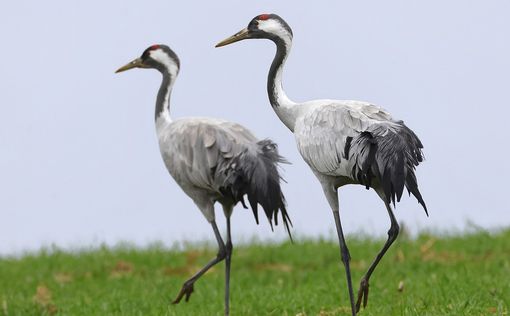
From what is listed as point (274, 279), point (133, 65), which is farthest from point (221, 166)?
point (274, 279)

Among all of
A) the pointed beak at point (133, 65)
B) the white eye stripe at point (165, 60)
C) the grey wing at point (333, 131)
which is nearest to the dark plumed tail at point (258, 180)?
the grey wing at point (333, 131)

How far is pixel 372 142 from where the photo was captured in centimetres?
718

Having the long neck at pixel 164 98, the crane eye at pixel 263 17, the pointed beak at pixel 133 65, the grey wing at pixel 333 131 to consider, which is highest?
the crane eye at pixel 263 17

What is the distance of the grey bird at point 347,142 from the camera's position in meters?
7.07

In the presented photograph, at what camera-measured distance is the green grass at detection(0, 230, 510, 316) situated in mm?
8891

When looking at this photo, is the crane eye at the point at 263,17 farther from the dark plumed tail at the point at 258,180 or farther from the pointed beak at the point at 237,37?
the dark plumed tail at the point at 258,180

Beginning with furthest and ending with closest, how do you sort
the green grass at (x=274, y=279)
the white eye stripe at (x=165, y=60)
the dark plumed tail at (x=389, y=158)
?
the white eye stripe at (x=165, y=60), the green grass at (x=274, y=279), the dark plumed tail at (x=389, y=158)

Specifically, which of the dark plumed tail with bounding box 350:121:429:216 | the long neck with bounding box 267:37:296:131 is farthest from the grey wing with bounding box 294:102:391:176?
the long neck with bounding box 267:37:296:131

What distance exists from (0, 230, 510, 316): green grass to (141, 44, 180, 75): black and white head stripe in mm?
2268

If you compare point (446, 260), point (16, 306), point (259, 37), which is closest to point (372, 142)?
point (259, 37)

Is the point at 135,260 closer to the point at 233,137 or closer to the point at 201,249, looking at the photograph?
the point at 201,249

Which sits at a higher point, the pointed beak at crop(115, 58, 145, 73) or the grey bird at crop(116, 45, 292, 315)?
the pointed beak at crop(115, 58, 145, 73)

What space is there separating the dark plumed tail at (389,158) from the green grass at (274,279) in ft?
4.01

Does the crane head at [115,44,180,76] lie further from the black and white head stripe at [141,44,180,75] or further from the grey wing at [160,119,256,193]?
the grey wing at [160,119,256,193]
